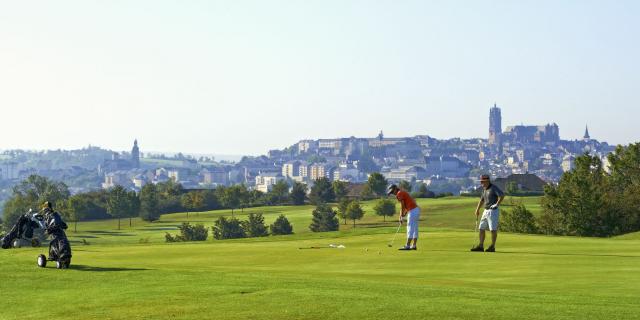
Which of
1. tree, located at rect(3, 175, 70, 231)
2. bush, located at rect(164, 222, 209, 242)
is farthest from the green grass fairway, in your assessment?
tree, located at rect(3, 175, 70, 231)

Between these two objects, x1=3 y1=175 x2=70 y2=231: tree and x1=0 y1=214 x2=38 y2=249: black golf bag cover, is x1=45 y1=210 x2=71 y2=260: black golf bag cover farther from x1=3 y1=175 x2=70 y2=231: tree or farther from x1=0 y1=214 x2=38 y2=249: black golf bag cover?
x1=3 y1=175 x2=70 y2=231: tree

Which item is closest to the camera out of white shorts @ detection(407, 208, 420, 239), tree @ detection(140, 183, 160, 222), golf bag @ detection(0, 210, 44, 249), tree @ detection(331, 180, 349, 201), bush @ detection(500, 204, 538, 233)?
golf bag @ detection(0, 210, 44, 249)

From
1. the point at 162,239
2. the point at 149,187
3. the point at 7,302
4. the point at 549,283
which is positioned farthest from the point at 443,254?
the point at 149,187

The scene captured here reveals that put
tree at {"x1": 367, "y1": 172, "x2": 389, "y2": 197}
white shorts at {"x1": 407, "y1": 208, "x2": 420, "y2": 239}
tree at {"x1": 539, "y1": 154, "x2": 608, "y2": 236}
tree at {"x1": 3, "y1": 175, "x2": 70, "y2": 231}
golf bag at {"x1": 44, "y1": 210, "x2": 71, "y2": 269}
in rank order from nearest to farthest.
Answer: golf bag at {"x1": 44, "y1": 210, "x2": 71, "y2": 269} → white shorts at {"x1": 407, "y1": 208, "x2": 420, "y2": 239} → tree at {"x1": 539, "y1": 154, "x2": 608, "y2": 236} → tree at {"x1": 3, "y1": 175, "x2": 70, "y2": 231} → tree at {"x1": 367, "y1": 172, "x2": 389, "y2": 197}

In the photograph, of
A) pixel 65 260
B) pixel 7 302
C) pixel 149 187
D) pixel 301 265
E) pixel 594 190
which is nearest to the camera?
pixel 7 302

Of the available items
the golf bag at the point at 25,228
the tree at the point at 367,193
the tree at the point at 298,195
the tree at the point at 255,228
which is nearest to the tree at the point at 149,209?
the tree at the point at 298,195

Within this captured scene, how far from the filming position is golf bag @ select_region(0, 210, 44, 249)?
24.6 metres

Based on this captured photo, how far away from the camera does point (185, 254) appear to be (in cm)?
2858

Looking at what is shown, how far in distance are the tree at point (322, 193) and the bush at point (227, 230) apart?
53.0 m

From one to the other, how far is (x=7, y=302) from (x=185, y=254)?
420 inches

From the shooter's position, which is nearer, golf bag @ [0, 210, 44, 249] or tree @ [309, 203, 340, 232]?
golf bag @ [0, 210, 44, 249]

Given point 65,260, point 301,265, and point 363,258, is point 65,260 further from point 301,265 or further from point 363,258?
point 363,258

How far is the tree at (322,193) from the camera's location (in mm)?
182625

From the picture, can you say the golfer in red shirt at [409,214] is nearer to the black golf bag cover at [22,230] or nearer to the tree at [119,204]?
the black golf bag cover at [22,230]
